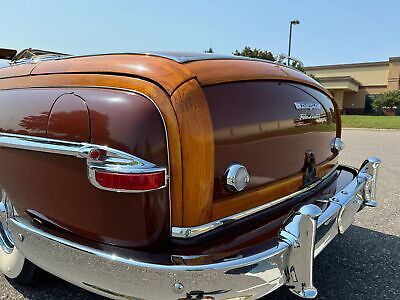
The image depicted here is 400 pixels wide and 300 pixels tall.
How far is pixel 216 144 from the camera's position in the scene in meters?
1.68

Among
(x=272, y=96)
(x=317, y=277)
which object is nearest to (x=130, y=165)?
(x=272, y=96)

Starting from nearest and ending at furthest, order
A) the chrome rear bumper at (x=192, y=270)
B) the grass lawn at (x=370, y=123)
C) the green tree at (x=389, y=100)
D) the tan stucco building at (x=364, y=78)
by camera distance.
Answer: the chrome rear bumper at (x=192, y=270) < the grass lawn at (x=370, y=123) < the green tree at (x=389, y=100) < the tan stucco building at (x=364, y=78)

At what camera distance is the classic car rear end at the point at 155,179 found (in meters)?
1.54

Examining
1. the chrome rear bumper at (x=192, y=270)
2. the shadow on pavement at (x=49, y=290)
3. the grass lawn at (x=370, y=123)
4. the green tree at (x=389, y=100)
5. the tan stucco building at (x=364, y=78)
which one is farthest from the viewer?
the tan stucco building at (x=364, y=78)

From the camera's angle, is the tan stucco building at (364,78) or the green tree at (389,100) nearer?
the green tree at (389,100)

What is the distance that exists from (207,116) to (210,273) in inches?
25.1

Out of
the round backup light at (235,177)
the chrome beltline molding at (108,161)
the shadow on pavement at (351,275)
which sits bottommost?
the shadow on pavement at (351,275)

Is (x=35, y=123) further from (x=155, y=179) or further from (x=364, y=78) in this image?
(x=364, y=78)

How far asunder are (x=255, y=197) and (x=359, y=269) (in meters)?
1.32

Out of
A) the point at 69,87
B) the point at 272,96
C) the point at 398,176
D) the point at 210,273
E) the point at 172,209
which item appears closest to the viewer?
→ the point at 210,273

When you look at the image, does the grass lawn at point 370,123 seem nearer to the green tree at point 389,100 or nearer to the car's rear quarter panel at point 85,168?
the car's rear quarter panel at point 85,168

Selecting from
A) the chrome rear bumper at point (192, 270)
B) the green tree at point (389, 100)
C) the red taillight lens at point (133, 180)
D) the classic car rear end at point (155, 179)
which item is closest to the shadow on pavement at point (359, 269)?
the classic car rear end at point (155, 179)

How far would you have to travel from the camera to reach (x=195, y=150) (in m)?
1.59

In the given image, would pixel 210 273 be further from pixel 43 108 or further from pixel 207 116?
pixel 43 108
